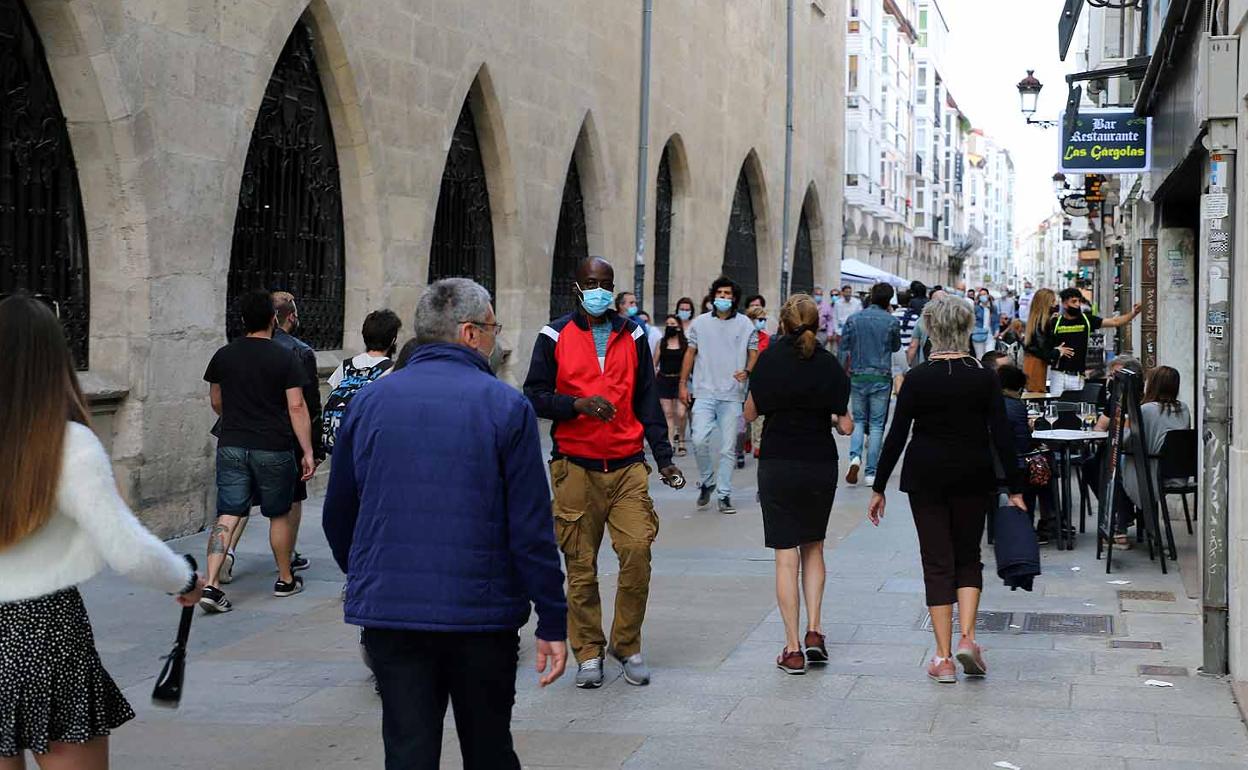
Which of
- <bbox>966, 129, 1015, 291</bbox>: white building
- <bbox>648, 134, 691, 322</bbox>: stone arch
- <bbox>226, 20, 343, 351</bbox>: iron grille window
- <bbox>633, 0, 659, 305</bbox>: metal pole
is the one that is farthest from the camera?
<bbox>966, 129, 1015, 291</bbox>: white building

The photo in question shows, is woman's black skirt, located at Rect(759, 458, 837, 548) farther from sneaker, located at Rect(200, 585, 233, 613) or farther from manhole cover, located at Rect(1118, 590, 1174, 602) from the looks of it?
sneaker, located at Rect(200, 585, 233, 613)

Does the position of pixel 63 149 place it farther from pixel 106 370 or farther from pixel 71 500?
pixel 71 500

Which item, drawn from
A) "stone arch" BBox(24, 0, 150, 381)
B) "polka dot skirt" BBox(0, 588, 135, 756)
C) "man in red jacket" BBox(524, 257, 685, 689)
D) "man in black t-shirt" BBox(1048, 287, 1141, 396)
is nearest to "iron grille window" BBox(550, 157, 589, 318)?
"man in black t-shirt" BBox(1048, 287, 1141, 396)

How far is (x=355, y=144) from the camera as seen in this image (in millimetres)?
13672

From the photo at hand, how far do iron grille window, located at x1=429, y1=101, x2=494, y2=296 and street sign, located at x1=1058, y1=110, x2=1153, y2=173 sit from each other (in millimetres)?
5882

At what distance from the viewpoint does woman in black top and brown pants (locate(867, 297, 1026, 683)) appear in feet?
22.6

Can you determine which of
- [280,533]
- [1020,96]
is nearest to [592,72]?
[1020,96]

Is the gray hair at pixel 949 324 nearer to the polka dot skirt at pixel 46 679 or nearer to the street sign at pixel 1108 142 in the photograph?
the polka dot skirt at pixel 46 679

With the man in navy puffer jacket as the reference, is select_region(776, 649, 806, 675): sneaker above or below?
below

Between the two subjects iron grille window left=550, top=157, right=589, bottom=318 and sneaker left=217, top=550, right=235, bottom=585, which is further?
iron grille window left=550, top=157, right=589, bottom=318

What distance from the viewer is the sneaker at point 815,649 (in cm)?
714

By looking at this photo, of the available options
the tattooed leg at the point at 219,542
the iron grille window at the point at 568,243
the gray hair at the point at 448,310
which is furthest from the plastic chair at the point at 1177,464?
the iron grille window at the point at 568,243

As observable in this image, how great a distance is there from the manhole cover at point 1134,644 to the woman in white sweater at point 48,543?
16.9 ft

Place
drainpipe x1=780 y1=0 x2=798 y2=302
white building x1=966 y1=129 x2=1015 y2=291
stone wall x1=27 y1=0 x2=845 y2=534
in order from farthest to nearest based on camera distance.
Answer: white building x1=966 y1=129 x2=1015 y2=291, drainpipe x1=780 y1=0 x2=798 y2=302, stone wall x1=27 y1=0 x2=845 y2=534
